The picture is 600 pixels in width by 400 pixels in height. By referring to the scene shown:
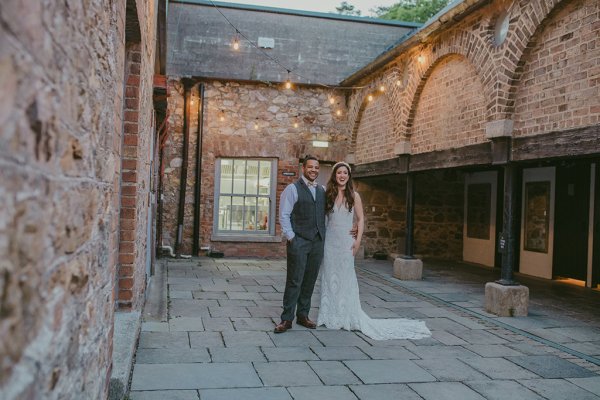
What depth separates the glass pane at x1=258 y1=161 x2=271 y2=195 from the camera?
1275 centimetres

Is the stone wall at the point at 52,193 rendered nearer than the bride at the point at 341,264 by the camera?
Yes

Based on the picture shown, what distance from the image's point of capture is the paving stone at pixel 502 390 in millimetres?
3796

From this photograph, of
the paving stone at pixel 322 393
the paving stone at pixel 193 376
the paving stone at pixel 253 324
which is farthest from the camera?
the paving stone at pixel 253 324

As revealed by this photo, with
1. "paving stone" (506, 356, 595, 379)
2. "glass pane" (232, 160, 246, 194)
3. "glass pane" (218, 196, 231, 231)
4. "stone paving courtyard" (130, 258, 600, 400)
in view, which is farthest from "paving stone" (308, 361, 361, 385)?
"glass pane" (232, 160, 246, 194)

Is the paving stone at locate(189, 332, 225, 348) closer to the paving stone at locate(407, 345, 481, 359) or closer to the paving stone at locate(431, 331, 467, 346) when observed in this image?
the paving stone at locate(407, 345, 481, 359)

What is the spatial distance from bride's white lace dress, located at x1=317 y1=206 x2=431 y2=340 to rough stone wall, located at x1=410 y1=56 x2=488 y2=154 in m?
3.07

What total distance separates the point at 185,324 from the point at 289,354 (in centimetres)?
143

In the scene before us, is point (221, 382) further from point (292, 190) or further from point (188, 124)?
point (188, 124)

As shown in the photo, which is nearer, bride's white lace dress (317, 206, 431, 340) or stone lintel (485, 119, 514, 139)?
bride's white lace dress (317, 206, 431, 340)

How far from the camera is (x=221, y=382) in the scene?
3838 millimetres

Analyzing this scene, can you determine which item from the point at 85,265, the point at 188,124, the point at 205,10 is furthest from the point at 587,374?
the point at 205,10

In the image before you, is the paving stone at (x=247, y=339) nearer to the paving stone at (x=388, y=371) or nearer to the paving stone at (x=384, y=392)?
the paving stone at (x=388, y=371)

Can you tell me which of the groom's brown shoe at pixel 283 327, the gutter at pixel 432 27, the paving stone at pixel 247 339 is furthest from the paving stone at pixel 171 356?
the gutter at pixel 432 27

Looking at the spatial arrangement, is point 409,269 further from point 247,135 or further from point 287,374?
point 287,374
